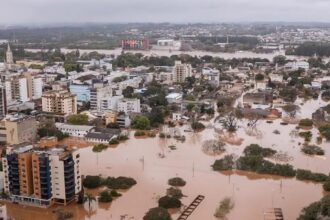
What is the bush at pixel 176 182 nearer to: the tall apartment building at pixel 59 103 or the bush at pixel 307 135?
the bush at pixel 307 135

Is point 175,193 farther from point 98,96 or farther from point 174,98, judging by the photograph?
point 174,98

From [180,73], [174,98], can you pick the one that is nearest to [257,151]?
[174,98]

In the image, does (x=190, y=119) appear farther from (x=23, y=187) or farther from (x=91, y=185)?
(x=23, y=187)

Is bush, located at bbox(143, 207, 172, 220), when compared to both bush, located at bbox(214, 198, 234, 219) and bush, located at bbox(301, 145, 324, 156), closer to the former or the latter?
bush, located at bbox(214, 198, 234, 219)

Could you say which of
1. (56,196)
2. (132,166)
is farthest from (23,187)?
(132,166)

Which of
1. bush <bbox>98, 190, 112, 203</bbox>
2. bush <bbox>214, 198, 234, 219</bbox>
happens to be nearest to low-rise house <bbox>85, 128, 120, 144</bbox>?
bush <bbox>98, 190, 112, 203</bbox>
